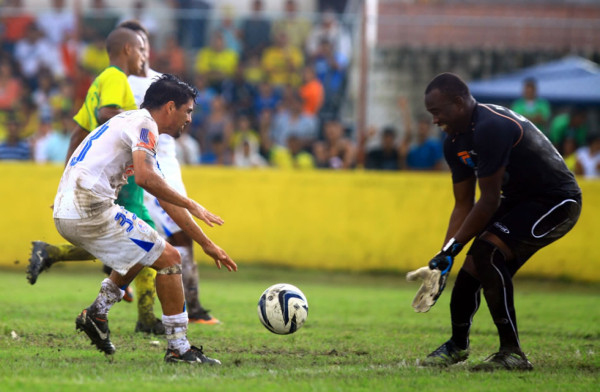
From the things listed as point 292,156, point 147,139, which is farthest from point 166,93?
point 292,156

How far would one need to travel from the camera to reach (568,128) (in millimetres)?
14930

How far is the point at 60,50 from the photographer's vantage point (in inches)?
669

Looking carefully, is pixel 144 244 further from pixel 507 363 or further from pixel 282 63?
pixel 282 63

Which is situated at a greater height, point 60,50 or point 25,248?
point 60,50

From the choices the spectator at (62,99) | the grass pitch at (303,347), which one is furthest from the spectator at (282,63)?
the grass pitch at (303,347)

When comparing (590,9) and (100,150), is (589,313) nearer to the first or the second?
(100,150)

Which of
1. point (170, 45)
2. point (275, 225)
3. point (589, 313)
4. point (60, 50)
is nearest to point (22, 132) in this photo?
point (60, 50)

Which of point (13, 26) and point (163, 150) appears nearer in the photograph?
point (163, 150)

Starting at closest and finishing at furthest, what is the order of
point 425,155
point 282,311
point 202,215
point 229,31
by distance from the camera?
point 202,215 < point 282,311 < point 425,155 < point 229,31

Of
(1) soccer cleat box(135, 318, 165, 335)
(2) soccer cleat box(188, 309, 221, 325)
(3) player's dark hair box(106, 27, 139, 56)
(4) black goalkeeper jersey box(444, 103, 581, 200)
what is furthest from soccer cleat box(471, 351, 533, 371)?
(3) player's dark hair box(106, 27, 139, 56)

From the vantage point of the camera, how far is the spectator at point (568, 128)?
14781 mm

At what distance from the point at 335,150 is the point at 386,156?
892mm

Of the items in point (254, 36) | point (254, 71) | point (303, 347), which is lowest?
point (303, 347)

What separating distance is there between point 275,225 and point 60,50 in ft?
20.6
